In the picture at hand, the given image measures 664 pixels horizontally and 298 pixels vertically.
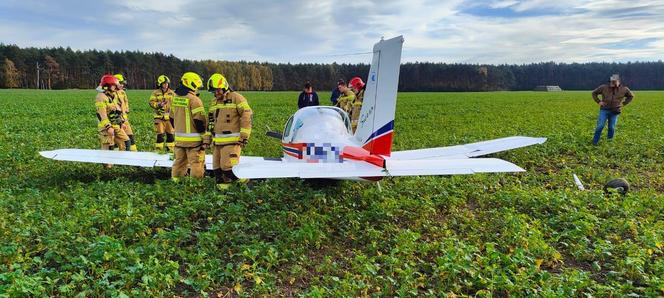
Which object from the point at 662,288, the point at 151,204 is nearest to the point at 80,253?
the point at 151,204

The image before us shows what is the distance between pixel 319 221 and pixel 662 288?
4110 millimetres

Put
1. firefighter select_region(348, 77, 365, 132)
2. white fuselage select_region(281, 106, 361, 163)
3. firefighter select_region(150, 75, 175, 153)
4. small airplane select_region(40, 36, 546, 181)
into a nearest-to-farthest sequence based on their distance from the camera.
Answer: small airplane select_region(40, 36, 546, 181), white fuselage select_region(281, 106, 361, 163), firefighter select_region(150, 75, 175, 153), firefighter select_region(348, 77, 365, 132)

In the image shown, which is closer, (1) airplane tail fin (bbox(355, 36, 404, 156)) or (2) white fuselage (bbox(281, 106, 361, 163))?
(1) airplane tail fin (bbox(355, 36, 404, 156))

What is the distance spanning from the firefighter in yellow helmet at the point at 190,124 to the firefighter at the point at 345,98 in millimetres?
5936

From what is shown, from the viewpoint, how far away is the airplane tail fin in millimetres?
6809

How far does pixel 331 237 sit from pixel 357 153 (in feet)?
5.31

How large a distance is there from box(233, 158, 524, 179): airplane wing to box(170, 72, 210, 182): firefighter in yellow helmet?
2647mm

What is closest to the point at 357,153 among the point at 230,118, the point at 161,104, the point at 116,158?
the point at 230,118

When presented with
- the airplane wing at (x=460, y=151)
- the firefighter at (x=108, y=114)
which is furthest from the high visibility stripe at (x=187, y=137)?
the airplane wing at (x=460, y=151)

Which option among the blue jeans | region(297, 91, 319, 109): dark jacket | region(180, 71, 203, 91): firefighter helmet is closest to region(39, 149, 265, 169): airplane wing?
region(180, 71, 203, 91): firefighter helmet

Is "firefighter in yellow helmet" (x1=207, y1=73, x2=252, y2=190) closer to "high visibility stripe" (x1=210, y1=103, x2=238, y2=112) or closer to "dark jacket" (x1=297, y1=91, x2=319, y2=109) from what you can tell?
"high visibility stripe" (x1=210, y1=103, x2=238, y2=112)

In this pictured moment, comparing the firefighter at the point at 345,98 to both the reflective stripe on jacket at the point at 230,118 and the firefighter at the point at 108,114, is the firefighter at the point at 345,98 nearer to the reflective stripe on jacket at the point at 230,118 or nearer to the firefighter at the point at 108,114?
the reflective stripe on jacket at the point at 230,118

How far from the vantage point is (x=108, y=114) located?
10.3m

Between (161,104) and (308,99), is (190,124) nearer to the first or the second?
(161,104)
